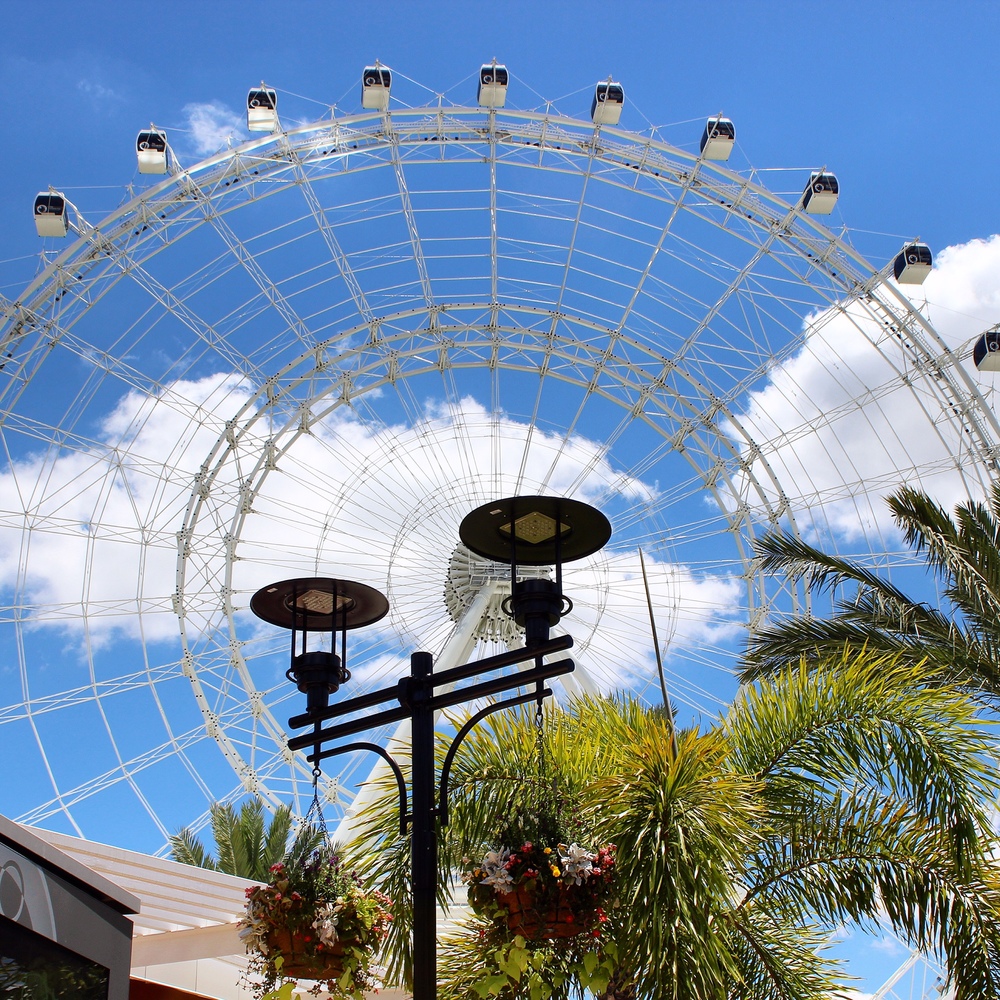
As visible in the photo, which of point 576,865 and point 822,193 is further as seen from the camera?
point 822,193

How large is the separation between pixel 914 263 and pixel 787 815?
16.2 m

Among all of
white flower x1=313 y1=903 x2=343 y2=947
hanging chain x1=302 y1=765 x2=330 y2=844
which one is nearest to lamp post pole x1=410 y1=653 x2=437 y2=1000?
hanging chain x1=302 y1=765 x2=330 y2=844

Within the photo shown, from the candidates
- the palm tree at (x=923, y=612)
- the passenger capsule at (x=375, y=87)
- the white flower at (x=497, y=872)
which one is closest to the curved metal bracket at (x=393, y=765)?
the white flower at (x=497, y=872)

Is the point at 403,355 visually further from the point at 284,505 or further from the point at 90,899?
the point at 90,899

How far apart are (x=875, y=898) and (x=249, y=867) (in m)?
16.5

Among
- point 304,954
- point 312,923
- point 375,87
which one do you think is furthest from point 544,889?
point 375,87

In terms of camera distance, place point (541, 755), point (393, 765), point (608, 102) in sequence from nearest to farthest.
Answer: point (393, 765)
point (541, 755)
point (608, 102)

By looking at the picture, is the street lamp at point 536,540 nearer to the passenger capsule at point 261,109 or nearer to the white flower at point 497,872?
the white flower at point 497,872

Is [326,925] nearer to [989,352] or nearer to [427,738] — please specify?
[427,738]

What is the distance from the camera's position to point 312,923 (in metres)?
7.67

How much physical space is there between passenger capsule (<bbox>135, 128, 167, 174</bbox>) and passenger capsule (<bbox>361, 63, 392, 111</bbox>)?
4.07 meters

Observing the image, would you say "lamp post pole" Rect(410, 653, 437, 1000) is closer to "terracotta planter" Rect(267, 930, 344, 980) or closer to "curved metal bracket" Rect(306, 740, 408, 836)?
"curved metal bracket" Rect(306, 740, 408, 836)

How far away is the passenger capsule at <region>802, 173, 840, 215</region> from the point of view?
22797 millimetres

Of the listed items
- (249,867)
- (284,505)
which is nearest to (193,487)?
(284,505)
